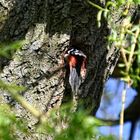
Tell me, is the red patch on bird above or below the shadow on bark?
below

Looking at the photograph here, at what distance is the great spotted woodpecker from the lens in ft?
4.12

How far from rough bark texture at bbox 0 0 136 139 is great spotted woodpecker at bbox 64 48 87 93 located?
0.02 meters

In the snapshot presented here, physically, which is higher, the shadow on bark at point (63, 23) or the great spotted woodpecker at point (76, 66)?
the shadow on bark at point (63, 23)

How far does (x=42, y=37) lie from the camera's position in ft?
4.06

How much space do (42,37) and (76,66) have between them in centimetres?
11

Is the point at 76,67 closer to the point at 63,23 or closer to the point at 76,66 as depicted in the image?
the point at 76,66

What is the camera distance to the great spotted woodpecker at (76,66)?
126 centimetres

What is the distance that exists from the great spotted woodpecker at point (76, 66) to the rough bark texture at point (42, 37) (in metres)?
0.02

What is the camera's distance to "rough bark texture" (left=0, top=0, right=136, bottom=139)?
123 cm

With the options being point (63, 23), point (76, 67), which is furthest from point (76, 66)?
point (63, 23)

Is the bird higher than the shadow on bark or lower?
lower

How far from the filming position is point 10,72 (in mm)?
1226

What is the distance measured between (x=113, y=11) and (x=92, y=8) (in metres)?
0.07

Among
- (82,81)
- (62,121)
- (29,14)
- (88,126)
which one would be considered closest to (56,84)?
(82,81)
